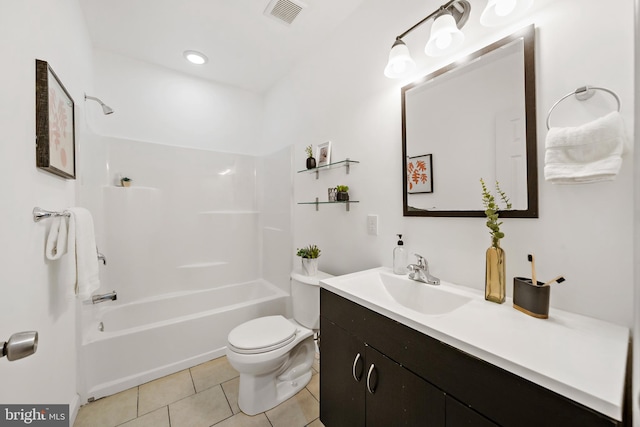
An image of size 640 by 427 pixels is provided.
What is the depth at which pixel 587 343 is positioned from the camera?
2.15 ft

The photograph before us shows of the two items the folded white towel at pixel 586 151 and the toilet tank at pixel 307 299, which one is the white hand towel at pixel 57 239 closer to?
the toilet tank at pixel 307 299

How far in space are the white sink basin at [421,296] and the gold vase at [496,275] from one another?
0.09m

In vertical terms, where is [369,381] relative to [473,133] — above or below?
below

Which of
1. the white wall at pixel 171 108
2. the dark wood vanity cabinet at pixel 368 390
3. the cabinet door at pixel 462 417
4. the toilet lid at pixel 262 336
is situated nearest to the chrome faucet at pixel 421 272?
the dark wood vanity cabinet at pixel 368 390

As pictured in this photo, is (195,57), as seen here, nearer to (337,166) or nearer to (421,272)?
(337,166)

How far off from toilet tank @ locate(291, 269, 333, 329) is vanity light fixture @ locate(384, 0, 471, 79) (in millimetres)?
1417

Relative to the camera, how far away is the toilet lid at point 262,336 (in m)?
1.44

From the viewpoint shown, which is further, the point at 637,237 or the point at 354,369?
the point at 354,369

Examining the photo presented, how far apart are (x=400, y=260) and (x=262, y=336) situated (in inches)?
38.1

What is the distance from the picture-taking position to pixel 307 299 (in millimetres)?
1726

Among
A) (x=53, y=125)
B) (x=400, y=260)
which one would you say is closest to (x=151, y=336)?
(x=53, y=125)

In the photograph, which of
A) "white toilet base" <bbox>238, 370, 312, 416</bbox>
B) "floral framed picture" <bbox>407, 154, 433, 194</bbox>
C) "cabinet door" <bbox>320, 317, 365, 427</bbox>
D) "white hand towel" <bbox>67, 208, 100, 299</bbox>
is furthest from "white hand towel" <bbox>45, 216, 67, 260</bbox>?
"floral framed picture" <bbox>407, 154, 433, 194</bbox>

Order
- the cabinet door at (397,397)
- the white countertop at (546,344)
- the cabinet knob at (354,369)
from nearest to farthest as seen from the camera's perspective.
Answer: the white countertop at (546,344) < the cabinet door at (397,397) < the cabinet knob at (354,369)

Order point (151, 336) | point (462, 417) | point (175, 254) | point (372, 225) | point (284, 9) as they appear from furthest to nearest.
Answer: point (175, 254), point (151, 336), point (284, 9), point (372, 225), point (462, 417)
